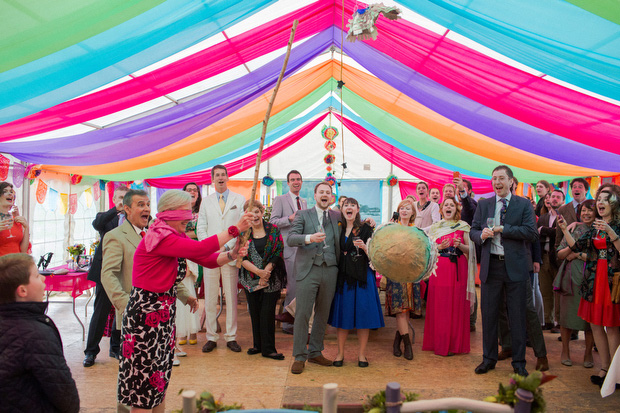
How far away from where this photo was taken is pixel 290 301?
484cm

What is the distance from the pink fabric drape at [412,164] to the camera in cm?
975

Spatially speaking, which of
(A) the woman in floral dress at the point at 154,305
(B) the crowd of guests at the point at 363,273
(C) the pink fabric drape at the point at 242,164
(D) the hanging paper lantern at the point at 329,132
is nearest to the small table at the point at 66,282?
(B) the crowd of guests at the point at 363,273

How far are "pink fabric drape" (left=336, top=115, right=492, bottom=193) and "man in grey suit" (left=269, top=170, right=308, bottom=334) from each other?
495cm

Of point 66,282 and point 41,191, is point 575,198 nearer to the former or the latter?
point 66,282

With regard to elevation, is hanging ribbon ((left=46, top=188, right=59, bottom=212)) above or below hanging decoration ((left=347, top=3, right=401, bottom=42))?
below

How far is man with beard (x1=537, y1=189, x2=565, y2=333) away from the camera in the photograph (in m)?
4.86

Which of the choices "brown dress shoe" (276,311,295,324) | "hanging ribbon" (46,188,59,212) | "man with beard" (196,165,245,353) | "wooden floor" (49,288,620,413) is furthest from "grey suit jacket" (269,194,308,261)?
"hanging ribbon" (46,188,59,212)

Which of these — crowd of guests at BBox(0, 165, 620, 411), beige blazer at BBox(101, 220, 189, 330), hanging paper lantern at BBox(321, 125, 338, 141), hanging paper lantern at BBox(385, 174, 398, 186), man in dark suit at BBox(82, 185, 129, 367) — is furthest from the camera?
hanging paper lantern at BBox(385, 174, 398, 186)

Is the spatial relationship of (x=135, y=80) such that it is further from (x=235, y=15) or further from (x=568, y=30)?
(x=568, y=30)

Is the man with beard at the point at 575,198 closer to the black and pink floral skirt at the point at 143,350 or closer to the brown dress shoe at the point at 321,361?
the brown dress shoe at the point at 321,361

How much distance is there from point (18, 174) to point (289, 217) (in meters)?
4.28

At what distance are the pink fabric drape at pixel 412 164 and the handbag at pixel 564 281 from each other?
5705 millimetres

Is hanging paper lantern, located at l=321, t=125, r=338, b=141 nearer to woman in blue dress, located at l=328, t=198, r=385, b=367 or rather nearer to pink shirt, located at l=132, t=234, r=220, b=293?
woman in blue dress, located at l=328, t=198, r=385, b=367

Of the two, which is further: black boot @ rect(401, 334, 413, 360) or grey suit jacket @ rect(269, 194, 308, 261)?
grey suit jacket @ rect(269, 194, 308, 261)
